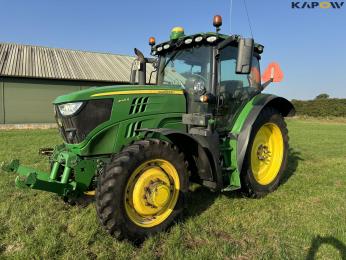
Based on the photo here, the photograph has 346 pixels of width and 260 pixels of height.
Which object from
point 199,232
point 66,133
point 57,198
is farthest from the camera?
point 57,198

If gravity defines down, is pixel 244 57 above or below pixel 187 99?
above

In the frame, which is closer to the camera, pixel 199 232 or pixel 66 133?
pixel 199 232

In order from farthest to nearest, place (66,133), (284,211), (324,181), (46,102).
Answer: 1. (46,102)
2. (324,181)
3. (284,211)
4. (66,133)

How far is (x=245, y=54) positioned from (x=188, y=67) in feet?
3.20

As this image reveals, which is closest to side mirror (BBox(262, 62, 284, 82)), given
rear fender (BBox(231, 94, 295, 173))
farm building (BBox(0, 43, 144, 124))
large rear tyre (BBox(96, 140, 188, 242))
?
rear fender (BBox(231, 94, 295, 173))

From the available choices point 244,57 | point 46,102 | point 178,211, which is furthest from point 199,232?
point 46,102

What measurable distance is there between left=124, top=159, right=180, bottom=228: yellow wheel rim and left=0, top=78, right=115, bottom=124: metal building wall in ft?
57.4

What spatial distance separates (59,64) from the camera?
21.6 metres

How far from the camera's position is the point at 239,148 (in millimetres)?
4566

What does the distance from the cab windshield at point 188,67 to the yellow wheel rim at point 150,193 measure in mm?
1392

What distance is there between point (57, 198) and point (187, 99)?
232cm

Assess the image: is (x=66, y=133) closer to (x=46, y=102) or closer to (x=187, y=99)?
(x=187, y=99)

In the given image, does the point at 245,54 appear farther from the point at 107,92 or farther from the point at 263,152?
the point at 263,152

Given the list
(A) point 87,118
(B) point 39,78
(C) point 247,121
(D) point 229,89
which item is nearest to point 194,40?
(D) point 229,89
